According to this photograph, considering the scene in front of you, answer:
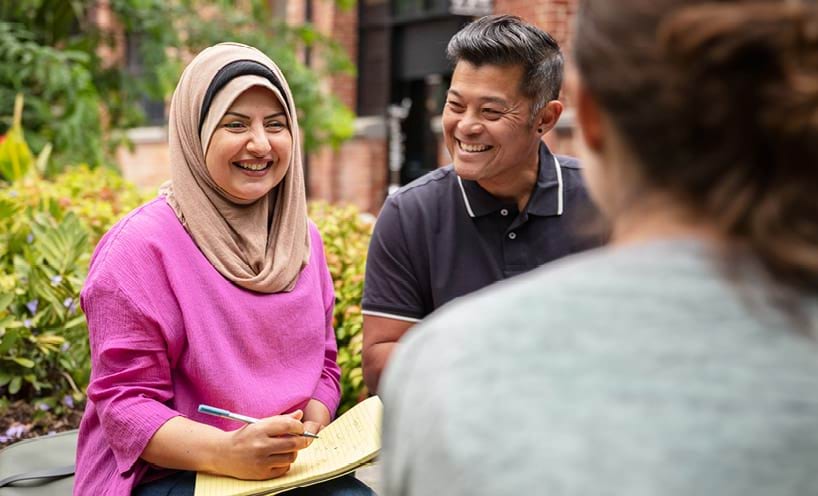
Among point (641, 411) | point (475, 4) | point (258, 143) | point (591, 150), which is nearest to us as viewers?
point (641, 411)

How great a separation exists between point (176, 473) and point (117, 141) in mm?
8551

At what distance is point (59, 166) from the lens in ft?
29.1

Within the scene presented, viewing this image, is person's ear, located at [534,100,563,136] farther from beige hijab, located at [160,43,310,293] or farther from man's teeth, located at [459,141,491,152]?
beige hijab, located at [160,43,310,293]

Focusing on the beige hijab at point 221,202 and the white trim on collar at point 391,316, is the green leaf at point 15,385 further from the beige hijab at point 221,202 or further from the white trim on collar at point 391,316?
the white trim on collar at point 391,316

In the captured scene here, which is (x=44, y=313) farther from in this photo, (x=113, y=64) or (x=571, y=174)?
(x=113, y=64)

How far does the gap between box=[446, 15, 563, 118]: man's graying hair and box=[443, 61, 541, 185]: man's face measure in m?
0.02

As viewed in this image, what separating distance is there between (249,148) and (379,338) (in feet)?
1.91

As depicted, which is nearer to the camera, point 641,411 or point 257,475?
point 641,411

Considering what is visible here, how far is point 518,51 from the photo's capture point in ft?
8.72

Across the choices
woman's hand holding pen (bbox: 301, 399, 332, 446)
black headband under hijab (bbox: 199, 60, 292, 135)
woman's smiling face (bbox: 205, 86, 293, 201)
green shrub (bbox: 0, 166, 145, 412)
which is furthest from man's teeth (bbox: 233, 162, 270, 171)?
green shrub (bbox: 0, 166, 145, 412)

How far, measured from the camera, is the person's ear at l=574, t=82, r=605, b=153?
3.82 feet

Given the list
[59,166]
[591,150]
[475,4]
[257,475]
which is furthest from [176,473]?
[475,4]

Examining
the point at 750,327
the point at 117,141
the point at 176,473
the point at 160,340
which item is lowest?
the point at 117,141

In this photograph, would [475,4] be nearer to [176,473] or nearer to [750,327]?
[176,473]
